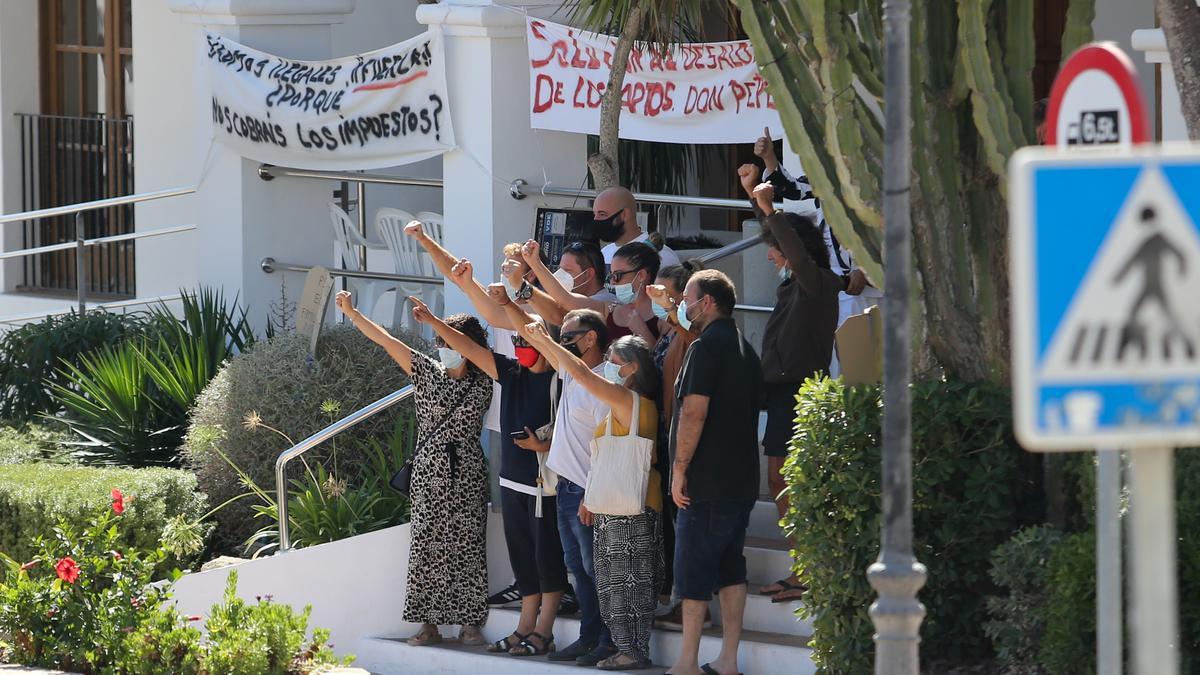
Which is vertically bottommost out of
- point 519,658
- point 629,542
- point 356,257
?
point 519,658

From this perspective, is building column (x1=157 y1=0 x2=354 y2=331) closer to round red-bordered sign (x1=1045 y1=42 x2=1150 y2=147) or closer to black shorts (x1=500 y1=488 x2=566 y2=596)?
black shorts (x1=500 y1=488 x2=566 y2=596)

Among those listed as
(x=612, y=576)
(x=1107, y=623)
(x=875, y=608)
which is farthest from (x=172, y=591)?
(x=1107, y=623)

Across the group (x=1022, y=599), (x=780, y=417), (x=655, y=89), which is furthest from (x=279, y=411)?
(x=1022, y=599)

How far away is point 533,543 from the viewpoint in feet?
28.1

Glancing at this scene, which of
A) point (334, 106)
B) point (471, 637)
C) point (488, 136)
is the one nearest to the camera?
point (471, 637)

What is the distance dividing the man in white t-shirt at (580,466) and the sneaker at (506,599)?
75 centimetres

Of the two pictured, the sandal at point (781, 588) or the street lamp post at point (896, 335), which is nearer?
the street lamp post at point (896, 335)

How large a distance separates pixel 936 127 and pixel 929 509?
4.71 ft

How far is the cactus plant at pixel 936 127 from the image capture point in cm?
674

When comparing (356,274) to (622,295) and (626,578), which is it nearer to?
(622,295)

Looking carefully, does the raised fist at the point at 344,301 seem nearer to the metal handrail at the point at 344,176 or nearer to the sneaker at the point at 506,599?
the sneaker at the point at 506,599

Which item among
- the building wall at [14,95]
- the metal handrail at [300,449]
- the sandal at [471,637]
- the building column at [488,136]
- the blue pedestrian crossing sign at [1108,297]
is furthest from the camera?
the building wall at [14,95]

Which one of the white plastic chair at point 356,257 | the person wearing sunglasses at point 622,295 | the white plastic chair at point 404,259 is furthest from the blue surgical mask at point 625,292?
the white plastic chair at point 356,257

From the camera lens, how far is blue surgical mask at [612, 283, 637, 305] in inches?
328
